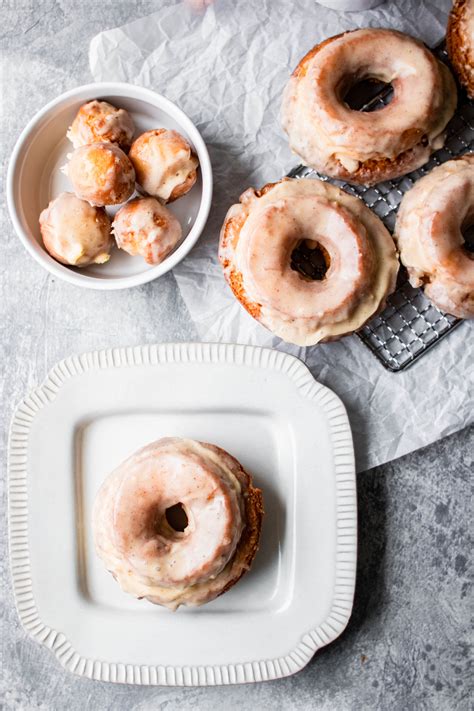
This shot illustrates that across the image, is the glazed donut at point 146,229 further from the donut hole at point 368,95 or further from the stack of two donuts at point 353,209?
the donut hole at point 368,95

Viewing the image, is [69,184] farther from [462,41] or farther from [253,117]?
[462,41]

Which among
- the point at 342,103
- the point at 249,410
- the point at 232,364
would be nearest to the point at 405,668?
the point at 249,410

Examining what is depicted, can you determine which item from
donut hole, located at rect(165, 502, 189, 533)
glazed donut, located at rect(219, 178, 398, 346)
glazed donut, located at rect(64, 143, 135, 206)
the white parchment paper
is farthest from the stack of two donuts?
donut hole, located at rect(165, 502, 189, 533)

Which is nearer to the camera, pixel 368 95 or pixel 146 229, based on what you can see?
Result: pixel 146 229

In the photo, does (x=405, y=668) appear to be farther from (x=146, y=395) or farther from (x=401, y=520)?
(x=146, y=395)

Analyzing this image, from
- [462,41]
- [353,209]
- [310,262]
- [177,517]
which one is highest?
[462,41]

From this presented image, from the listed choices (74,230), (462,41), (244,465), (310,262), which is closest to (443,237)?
(310,262)
